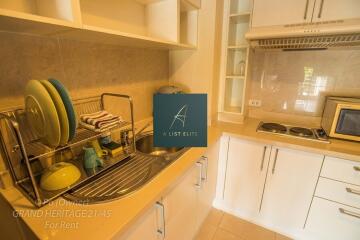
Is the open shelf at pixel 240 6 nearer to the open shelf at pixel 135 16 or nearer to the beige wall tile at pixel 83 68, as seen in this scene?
the open shelf at pixel 135 16

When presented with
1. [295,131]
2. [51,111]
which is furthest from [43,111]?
[295,131]

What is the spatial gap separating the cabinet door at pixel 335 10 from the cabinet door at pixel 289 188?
908 millimetres

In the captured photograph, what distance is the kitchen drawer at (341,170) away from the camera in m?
1.14

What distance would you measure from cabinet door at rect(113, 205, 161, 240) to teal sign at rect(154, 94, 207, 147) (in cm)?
50

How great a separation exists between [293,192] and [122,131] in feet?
4.44

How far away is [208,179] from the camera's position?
1.45 m

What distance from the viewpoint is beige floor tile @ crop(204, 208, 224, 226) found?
1.64 meters

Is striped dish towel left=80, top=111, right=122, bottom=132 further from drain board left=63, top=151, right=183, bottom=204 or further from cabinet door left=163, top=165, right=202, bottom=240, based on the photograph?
cabinet door left=163, top=165, right=202, bottom=240

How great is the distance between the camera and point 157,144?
4.09ft

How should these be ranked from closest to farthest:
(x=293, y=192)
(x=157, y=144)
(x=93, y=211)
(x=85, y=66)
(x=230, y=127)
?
(x=93, y=211)
(x=85, y=66)
(x=157, y=144)
(x=293, y=192)
(x=230, y=127)

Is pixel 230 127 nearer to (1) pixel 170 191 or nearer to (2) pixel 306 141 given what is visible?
(2) pixel 306 141

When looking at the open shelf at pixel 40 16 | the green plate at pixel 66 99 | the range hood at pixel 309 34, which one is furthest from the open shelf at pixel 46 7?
the range hood at pixel 309 34

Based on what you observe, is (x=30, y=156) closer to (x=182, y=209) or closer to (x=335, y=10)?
(x=182, y=209)

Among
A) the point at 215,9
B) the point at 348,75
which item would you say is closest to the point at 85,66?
the point at 215,9
